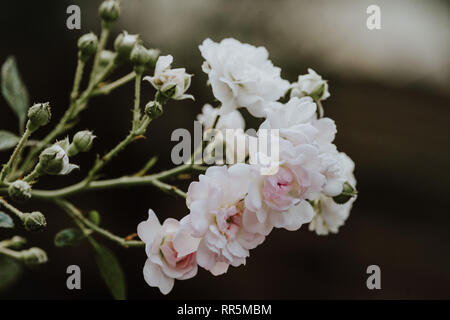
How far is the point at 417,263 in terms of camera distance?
1666 millimetres

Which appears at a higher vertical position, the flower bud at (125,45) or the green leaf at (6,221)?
the flower bud at (125,45)

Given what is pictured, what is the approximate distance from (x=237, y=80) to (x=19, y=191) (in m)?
0.22

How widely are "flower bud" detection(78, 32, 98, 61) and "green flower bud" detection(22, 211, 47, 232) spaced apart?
0.18 metres

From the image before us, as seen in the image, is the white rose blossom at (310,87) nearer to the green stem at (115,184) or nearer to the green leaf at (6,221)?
the green stem at (115,184)

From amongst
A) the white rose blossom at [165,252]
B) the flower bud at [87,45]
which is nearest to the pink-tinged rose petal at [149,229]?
the white rose blossom at [165,252]

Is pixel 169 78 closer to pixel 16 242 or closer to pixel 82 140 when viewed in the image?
pixel 82 140

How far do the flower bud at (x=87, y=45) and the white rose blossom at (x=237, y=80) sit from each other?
0.12 metres

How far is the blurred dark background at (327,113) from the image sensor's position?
4.55 ft

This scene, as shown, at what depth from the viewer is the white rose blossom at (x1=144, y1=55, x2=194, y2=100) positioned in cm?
45

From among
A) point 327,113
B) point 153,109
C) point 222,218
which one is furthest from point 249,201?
point 327,113

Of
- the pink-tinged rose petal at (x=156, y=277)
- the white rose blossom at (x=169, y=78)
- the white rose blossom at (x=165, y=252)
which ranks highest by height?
the white rose blossom at (x=169, y=78)

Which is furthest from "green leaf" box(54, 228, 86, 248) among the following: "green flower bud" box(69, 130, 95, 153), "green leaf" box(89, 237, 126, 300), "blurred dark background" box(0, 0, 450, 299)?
"blurred dark background" box(0, 0, 450, 299)

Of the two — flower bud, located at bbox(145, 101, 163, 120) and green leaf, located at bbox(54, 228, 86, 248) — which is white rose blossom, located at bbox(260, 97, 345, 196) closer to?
flower bud, located at bbox(145, 101, 163, 120)

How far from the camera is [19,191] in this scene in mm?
388
